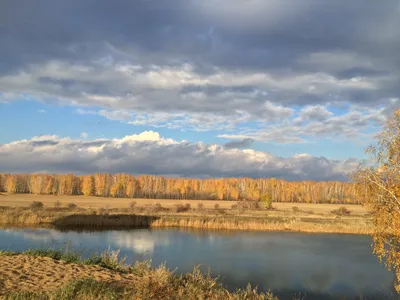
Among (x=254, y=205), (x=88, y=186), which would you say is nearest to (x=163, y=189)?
(x=88, y=186)

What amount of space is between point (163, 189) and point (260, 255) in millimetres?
156994

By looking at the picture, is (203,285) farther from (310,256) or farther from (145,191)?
(145,191)

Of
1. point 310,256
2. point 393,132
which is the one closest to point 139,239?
point 310,256

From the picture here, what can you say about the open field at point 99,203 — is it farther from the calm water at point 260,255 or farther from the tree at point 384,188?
the tree at point 384,188

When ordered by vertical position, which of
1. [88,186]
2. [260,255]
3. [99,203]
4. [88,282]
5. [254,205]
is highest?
[88,282]

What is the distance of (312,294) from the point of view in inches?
820

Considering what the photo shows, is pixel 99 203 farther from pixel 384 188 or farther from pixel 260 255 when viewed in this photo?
pixel 384 188

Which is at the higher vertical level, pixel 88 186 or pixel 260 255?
pixel 260 255

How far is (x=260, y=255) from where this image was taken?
103 feet

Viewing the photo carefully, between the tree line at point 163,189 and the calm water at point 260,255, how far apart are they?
393ft

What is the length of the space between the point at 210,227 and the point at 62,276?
3646cm

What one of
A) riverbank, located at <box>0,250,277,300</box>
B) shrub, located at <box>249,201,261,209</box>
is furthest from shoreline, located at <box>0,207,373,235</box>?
shrub, located at <box>249,201,261,209</box>

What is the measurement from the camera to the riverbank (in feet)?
35.3

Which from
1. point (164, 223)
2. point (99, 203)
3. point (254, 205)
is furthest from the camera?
point (99, 203)
